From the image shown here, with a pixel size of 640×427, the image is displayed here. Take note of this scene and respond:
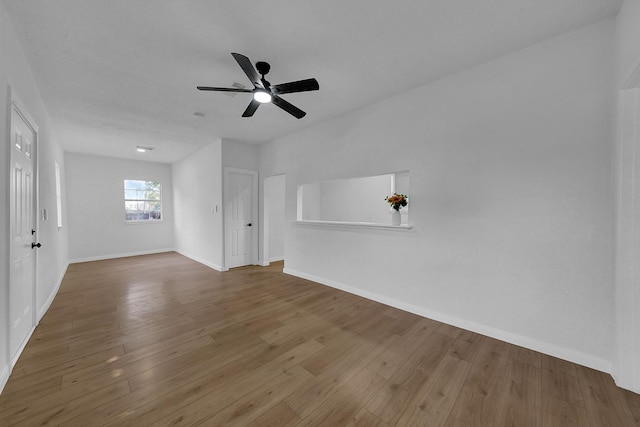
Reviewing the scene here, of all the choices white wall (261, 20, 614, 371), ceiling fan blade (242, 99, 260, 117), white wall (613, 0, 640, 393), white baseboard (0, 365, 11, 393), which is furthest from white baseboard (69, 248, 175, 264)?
white wall (613, 0, 640, 393)

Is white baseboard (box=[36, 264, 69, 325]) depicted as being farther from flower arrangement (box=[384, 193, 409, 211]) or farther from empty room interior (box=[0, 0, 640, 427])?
flower arrangement (box=[384, 193, 409, 211])

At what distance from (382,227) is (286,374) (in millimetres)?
2101

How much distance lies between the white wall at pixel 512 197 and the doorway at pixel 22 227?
358cm

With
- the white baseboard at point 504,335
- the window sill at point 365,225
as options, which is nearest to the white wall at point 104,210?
the window sill at point 365,225

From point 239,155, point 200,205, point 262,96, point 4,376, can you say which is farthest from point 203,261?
point 262,96

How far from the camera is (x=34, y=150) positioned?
9.19ft

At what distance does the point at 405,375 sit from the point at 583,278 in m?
1.72

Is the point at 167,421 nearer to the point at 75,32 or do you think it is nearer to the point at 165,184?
the point at 75,32

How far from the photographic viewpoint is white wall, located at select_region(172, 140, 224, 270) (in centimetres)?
532

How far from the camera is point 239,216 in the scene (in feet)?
18.2

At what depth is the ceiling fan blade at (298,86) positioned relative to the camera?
2266 mm

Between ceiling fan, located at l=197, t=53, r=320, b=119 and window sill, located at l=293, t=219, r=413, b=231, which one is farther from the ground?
ceiling fan, located at l=197, t=53, r=320, b=119

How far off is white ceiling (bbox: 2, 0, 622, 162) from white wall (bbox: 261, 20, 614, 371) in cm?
30

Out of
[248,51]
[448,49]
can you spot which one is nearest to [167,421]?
[248,51]
